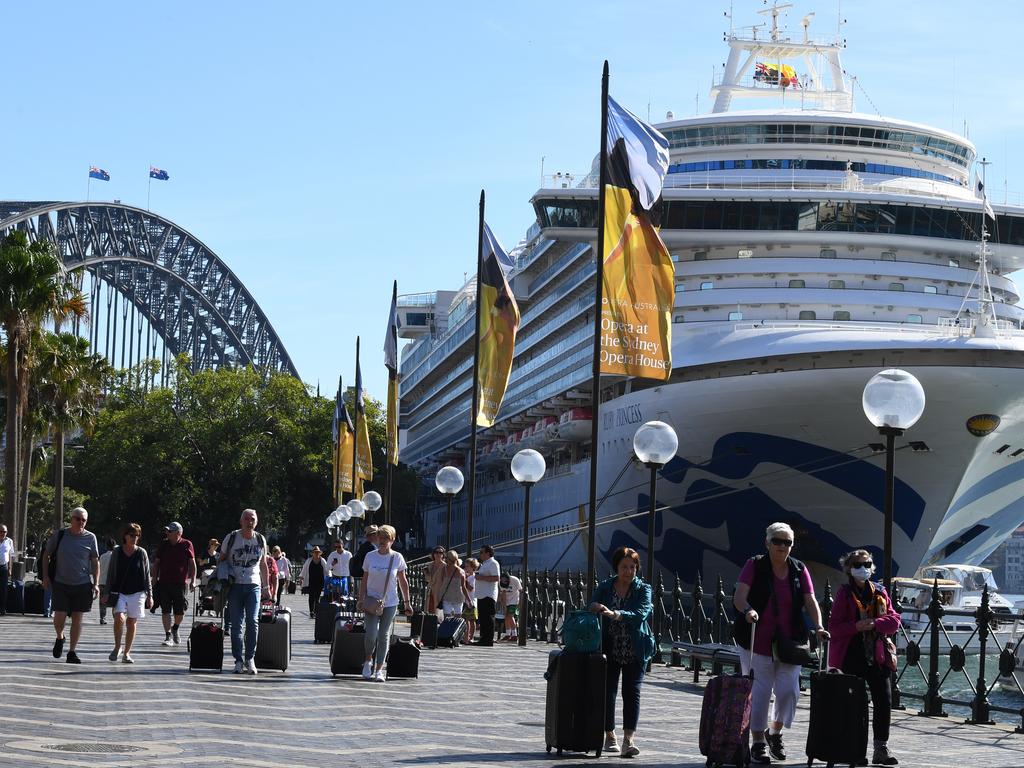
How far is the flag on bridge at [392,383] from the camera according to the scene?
36.3m

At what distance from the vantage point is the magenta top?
424 inches

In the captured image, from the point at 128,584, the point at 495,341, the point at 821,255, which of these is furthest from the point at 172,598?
the point at 821,255

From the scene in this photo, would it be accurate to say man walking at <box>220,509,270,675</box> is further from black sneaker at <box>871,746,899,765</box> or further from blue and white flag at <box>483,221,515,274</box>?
blue and white flag at <box>483,221,515,274</box>

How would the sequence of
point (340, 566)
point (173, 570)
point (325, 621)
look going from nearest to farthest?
1. point (173, 570)
2. point (325, 621)
3. point (340, 566)

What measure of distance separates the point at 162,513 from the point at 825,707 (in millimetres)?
74100

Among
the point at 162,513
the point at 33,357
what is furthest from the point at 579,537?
the point at 162,513

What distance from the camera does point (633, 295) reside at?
17406 mm

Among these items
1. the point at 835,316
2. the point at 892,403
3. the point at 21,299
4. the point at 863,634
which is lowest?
the point at 863,634

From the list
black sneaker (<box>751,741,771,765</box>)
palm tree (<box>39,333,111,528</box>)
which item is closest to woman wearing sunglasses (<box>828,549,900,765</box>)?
black sneaker (<box>751,741,771,765</box>)

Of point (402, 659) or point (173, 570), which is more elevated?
point (173, 570)

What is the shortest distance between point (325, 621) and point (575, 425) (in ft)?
75.0

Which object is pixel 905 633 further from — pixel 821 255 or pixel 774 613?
pixel 821 255

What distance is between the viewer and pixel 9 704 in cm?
1226

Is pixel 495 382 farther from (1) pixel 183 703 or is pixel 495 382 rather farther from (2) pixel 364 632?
(1) pixel 183 703
